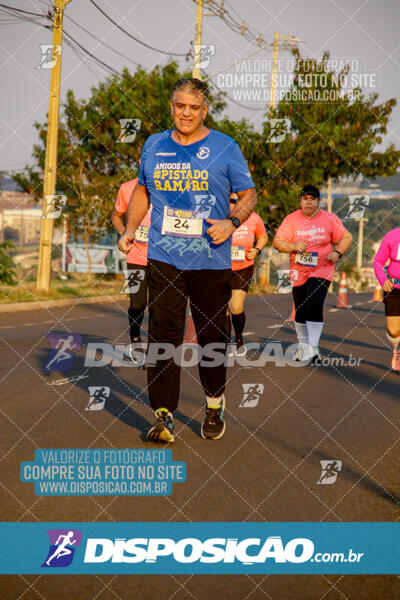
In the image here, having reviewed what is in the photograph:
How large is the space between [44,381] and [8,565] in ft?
15.1

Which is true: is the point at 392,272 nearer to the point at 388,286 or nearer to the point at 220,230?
the point at 388,286

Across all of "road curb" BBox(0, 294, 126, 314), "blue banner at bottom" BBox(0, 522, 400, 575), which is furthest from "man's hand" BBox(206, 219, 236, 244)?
"road curb" BBox(0, 294, 126, 314)

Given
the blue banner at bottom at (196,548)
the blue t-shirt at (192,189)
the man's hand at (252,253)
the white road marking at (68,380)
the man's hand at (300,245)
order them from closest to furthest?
the blue banner at bottom at (196,548), the blue t-shirt at (192,189), the white road marking at (68,380), the man's hand at (300,245), the man's hand at (252,253)

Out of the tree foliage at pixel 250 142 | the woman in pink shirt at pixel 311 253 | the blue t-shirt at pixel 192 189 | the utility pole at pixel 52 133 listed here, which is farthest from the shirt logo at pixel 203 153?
the tree foliage at pixel 250 142

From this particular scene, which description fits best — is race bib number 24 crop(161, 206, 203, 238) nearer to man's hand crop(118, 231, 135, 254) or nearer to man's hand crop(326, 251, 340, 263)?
man's hand crop(118, 231, 135, 254)

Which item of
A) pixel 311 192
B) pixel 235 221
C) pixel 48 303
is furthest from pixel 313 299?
pixel 48 303

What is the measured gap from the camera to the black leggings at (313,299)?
966cm

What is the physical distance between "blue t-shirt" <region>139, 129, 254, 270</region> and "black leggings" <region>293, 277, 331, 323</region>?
14.6 feet

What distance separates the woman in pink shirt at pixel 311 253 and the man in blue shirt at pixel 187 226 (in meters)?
4.36

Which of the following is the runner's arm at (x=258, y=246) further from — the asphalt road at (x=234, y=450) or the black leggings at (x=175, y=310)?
the black leggings at (x=175, y=310)

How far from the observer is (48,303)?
63.9 ft

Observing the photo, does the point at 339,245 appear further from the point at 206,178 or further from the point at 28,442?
the point at 28,442

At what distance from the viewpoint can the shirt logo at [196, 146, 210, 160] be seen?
5.20m

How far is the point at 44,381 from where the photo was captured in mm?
7797
